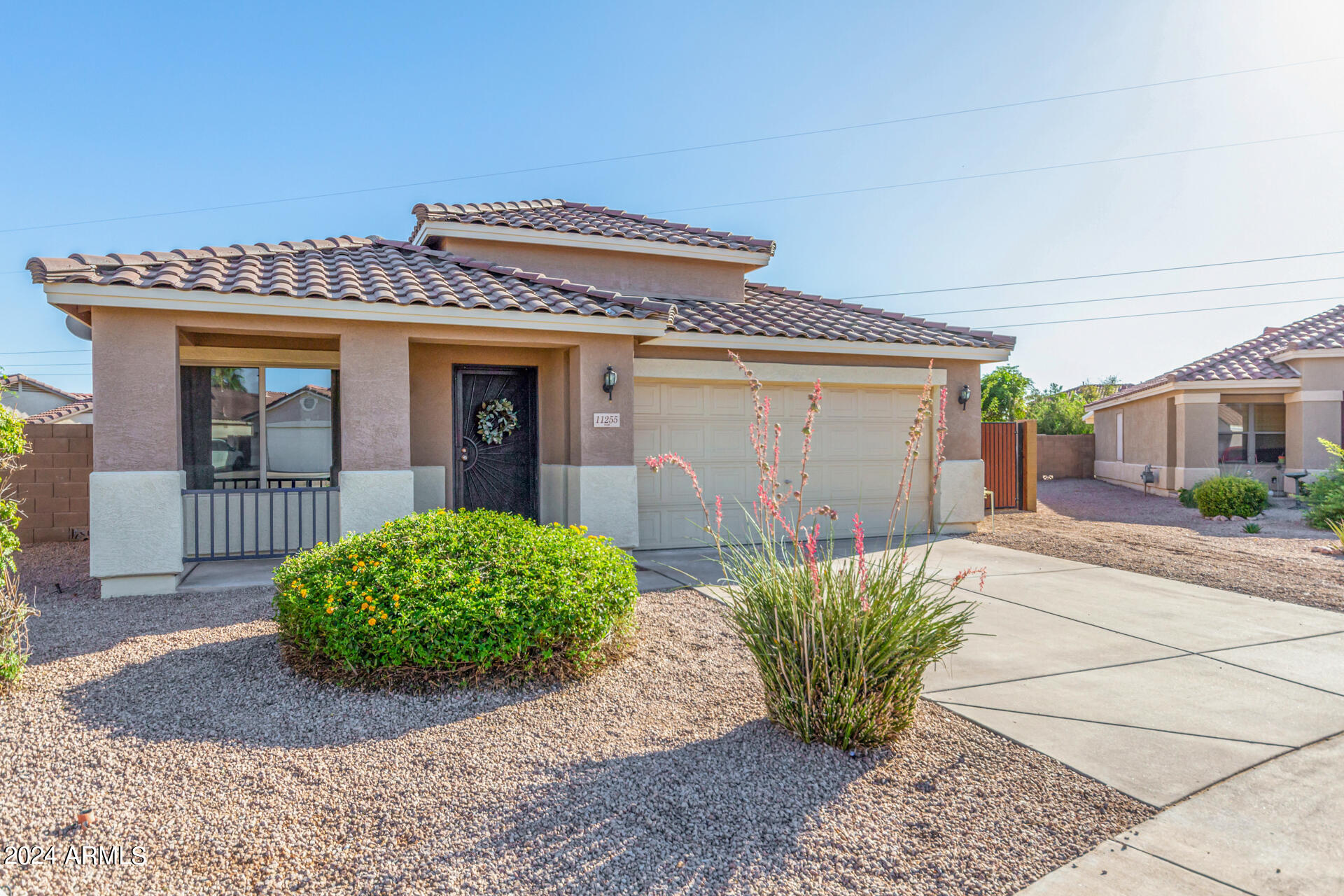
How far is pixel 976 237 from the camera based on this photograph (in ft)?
71.6

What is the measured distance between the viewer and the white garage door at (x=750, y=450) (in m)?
10.2

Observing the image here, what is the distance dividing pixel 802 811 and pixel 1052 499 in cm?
1875

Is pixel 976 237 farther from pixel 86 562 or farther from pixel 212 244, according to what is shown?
pixel 86 562

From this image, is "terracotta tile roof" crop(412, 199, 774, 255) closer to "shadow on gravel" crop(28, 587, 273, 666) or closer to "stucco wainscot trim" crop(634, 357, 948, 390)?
"stucco wainscot trim" crop(634, 357, 948, 390)

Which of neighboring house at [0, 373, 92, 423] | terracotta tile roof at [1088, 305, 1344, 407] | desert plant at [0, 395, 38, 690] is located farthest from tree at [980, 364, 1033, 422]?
neighboring house at [0, 373, 92, 423]

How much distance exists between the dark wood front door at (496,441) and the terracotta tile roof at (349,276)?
1280 millimetres

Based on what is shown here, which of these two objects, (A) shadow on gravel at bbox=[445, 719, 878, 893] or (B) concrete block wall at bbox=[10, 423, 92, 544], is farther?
(B) concrete block wall at bbox=[10, 423, 92, 544]

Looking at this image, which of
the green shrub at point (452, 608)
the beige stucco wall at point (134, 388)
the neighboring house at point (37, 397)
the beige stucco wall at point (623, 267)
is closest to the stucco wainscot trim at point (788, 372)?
the beige stucco wall at point (623, 267)

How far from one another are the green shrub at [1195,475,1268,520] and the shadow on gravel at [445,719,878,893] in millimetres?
14290

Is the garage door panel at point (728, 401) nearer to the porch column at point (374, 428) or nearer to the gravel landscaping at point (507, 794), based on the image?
the porch column at point (374, 428)

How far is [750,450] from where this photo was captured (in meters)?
10.9

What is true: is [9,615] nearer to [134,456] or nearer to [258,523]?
[134,456]

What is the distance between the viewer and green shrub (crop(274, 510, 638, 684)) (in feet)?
14.7

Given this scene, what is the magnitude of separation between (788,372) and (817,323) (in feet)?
4.57
